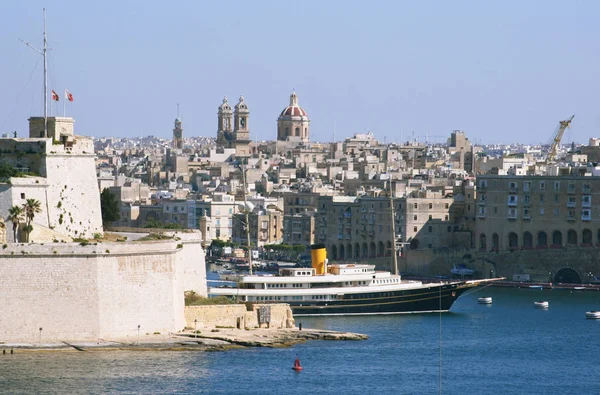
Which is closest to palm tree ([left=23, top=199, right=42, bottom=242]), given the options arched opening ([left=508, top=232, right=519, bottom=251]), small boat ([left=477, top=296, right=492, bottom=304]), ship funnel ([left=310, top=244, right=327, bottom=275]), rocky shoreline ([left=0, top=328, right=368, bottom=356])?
rocky shoreline ([left=0, top=328, right=368, bottom=356])

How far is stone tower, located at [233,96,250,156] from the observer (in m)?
170

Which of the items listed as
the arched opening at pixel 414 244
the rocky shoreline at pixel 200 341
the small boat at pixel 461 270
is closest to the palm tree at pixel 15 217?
the rocky shoreline at pixel 200 341

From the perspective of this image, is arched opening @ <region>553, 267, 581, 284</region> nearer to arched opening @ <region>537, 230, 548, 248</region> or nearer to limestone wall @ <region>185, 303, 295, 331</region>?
arched opening @ <region>537, 230, 548, 248</region>

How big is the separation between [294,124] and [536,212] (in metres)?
88.3

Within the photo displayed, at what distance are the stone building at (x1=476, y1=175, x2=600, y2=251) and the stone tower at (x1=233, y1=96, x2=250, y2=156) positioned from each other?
80.9m

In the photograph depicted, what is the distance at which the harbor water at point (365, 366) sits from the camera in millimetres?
48031

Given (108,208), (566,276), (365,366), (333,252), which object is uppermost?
(108,208)

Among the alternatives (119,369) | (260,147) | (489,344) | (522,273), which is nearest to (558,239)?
(522,273)

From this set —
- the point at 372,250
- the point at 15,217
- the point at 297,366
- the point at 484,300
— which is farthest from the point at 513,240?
the point at 15,217

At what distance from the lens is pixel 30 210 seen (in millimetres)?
52812

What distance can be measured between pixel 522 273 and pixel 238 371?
1422 inches

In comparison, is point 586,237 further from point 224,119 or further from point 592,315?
point 224,119

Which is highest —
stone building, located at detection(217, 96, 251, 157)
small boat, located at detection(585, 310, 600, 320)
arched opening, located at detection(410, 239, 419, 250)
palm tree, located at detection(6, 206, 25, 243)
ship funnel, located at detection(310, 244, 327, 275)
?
stone building, located at detection(217, 96, 251, 157)

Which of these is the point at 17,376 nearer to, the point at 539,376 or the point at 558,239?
the point at 539,376
